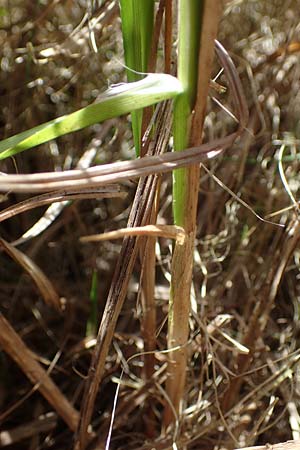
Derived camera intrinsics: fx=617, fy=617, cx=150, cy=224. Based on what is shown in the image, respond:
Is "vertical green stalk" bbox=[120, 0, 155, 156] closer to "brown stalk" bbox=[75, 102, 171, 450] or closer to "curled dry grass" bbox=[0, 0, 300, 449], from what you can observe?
"brown stalk" bbox=[75, 102, 171, 450]

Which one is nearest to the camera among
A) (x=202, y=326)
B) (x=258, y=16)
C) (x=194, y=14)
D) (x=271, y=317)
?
(x=194, y=14)

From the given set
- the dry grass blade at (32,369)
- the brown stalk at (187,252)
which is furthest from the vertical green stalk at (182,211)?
the dry grass blade at (32,369)

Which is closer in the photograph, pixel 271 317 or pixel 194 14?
pixel 194 14

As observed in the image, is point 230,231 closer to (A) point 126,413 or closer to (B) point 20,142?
(A) point 126,413

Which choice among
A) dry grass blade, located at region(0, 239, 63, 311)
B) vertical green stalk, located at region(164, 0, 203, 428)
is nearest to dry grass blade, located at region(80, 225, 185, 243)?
vertical green stalk, located at region(164, 0, 203, 428)

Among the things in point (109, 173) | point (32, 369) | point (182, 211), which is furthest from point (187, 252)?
point (32, 369)

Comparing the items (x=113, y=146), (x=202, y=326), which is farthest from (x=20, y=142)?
(x=113, y=146)

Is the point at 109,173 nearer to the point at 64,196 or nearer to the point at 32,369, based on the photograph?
the point at 64,196

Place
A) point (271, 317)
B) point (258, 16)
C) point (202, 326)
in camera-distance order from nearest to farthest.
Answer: point (202, 326) < point (271, 317) < point (258, 16)

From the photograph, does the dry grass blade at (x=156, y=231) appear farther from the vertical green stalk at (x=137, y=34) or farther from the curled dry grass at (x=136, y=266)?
the curled dry grass at (x=136, y=266)
